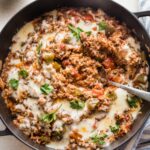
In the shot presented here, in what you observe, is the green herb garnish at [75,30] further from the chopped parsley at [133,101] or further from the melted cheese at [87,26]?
the chopped parsley at [133,101]

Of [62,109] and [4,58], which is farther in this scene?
[4,58]

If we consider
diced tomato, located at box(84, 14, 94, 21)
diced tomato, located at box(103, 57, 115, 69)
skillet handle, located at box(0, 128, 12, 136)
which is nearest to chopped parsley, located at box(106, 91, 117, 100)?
diced tomato, located at box(103, 57, 115, 69)

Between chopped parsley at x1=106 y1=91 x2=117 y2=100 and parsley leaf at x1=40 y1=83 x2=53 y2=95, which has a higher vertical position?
parsley leaf at x1=40 y1=83 x2=53 y2=95

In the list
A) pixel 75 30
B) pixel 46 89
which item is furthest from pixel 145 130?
pixel 75 30

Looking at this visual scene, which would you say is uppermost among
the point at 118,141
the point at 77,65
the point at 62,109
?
the point at 77,65

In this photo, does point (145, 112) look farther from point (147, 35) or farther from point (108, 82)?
point (147, 35)

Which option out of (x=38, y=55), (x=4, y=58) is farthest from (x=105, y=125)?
(x=4, y=58)

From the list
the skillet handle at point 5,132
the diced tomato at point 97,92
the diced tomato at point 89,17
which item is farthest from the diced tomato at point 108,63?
the skillet handle at point 5,132

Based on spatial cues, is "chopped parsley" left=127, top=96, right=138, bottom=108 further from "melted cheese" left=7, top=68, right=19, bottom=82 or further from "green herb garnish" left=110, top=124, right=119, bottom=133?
"melted cheese" left=7, top=68, right=19, bottom=82
